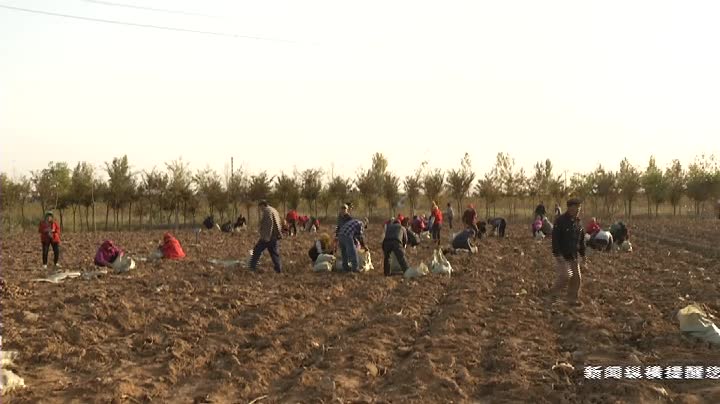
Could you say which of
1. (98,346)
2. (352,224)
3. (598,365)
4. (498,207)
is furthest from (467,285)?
(498,207)

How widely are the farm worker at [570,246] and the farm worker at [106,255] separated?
8.27 meters

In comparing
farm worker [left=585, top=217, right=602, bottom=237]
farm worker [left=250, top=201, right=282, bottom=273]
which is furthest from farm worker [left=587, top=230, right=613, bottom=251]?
farm worker [left=250, top=201, right=282, bottom=273]

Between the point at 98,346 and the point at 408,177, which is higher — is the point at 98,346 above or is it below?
below

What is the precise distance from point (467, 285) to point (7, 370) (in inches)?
279

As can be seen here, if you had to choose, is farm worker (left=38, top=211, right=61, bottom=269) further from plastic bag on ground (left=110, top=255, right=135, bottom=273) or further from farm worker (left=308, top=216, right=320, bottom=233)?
farm worker (left=308, top=216, right=320, bottom=233)

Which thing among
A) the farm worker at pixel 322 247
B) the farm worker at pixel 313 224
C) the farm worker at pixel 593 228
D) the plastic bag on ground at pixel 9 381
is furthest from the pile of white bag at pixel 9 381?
the farm worker at pixel 313 224

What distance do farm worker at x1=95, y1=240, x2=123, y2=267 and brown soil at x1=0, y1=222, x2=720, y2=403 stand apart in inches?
35.9

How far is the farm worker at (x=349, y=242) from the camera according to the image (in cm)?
1238

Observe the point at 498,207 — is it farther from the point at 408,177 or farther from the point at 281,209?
the point at 281,209

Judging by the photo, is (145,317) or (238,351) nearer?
(238,351)

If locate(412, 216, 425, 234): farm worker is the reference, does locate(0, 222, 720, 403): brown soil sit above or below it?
below

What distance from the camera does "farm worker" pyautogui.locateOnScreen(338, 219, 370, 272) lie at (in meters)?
12.4

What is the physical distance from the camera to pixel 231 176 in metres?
38.5

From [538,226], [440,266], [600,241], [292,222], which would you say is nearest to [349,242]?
[440,266]
